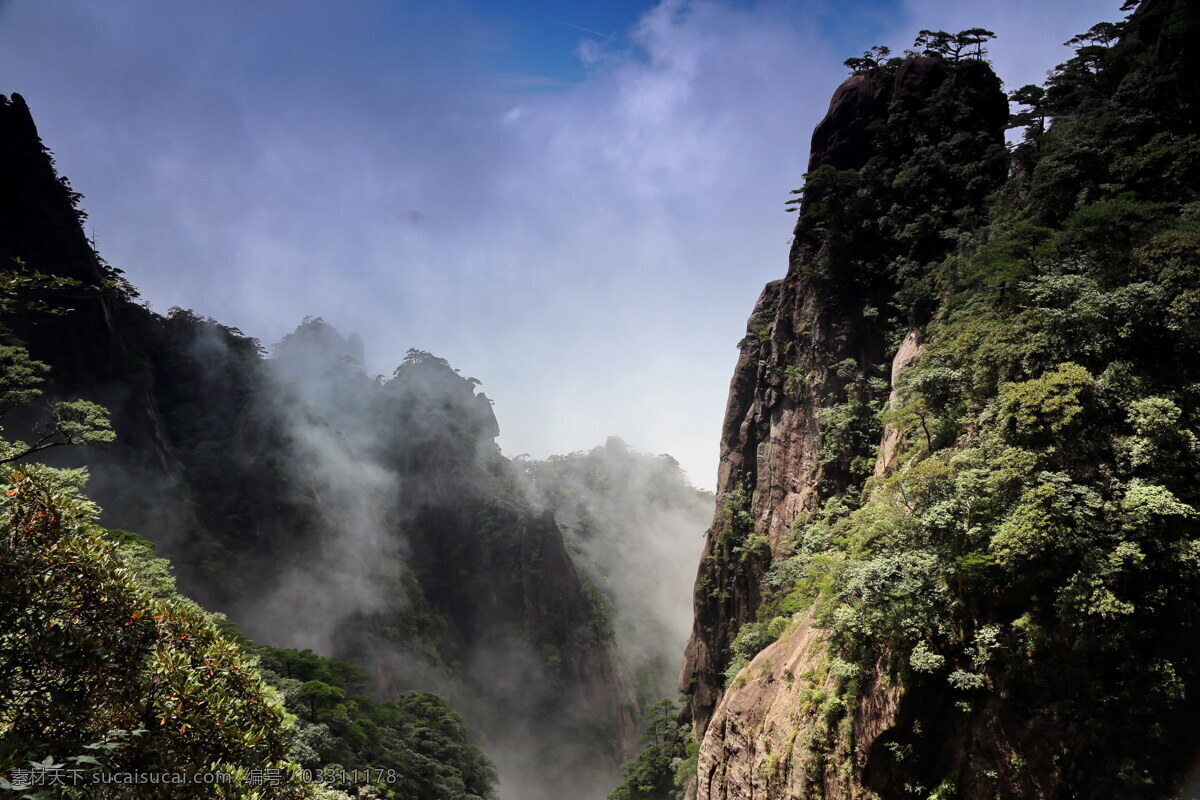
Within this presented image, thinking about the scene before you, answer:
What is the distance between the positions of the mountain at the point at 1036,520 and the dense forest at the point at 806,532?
0.06 metres

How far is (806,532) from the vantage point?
20422 mm

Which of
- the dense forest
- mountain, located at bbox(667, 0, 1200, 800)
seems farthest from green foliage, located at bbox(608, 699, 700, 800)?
mountain, located at bbox(667, 0, 1200, 800)

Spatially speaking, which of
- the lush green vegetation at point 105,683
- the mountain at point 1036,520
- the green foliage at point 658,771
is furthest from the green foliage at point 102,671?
the green foliage at point 658,771

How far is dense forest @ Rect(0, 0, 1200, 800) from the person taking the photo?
7176 mm

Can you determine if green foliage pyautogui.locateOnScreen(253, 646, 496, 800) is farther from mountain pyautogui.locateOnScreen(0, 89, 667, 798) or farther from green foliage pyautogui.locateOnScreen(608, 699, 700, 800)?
mountain pyautogui.locateOnScreen(0, 89, 667, 798)

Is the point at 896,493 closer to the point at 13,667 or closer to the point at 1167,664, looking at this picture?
the point at 1167,664

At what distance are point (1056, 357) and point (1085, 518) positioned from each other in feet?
11.6

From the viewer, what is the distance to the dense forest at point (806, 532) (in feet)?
23.5

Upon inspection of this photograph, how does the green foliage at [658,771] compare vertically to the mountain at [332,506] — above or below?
below

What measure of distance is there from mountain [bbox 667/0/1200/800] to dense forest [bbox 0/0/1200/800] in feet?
0.21

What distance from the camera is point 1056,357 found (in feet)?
35.0

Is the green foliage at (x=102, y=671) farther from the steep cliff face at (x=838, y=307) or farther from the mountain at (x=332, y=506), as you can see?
the mountain at (x=332, y=506)

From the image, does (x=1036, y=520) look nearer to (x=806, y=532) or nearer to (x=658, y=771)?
(x=806, y=532)

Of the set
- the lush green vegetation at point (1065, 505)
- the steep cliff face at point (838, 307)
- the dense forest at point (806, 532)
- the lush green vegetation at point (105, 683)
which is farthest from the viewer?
the steep cliff face at point (838, 307)
